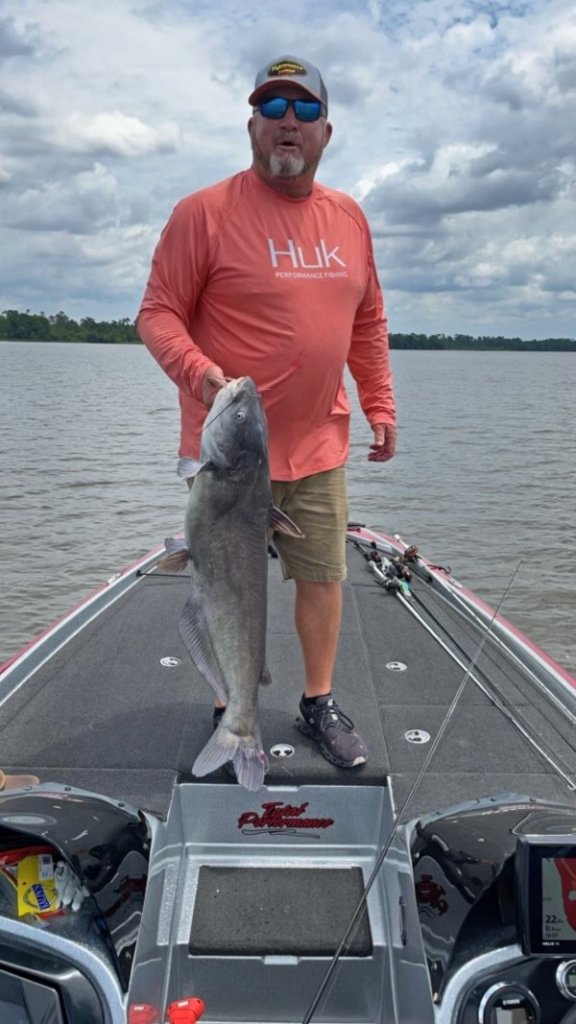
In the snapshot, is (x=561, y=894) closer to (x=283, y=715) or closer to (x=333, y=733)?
(x=333, y=733)

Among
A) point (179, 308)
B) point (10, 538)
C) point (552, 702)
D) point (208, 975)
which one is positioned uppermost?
point (179, 308)

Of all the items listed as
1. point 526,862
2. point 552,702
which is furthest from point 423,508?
point 526,862

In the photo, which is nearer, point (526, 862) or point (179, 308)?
point (526, 862)

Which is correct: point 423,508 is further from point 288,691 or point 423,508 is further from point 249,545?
point 249,545

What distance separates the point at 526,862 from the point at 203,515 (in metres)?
1.38

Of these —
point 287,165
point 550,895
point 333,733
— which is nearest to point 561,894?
point 550,895

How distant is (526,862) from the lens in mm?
2053

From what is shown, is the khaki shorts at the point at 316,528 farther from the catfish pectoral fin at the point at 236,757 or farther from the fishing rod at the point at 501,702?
the catfish pectoral fin at the point at 236,757

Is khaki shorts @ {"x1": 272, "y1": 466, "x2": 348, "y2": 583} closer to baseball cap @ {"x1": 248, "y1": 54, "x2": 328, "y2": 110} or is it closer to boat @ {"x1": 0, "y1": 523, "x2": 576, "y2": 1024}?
boat @ {"x1": 0, "y1": 523, "x2": 576, "y2": 1024}

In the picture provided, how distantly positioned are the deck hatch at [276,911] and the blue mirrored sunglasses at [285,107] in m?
2.72

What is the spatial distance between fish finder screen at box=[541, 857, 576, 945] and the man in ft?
4.45

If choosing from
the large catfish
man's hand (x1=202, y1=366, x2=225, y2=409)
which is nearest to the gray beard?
man's hand (x1=202, y1=366, x2=225, y2=409)

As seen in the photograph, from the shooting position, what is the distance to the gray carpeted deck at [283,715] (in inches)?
132

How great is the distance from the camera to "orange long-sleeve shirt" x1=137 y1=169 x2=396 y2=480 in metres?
3.12
